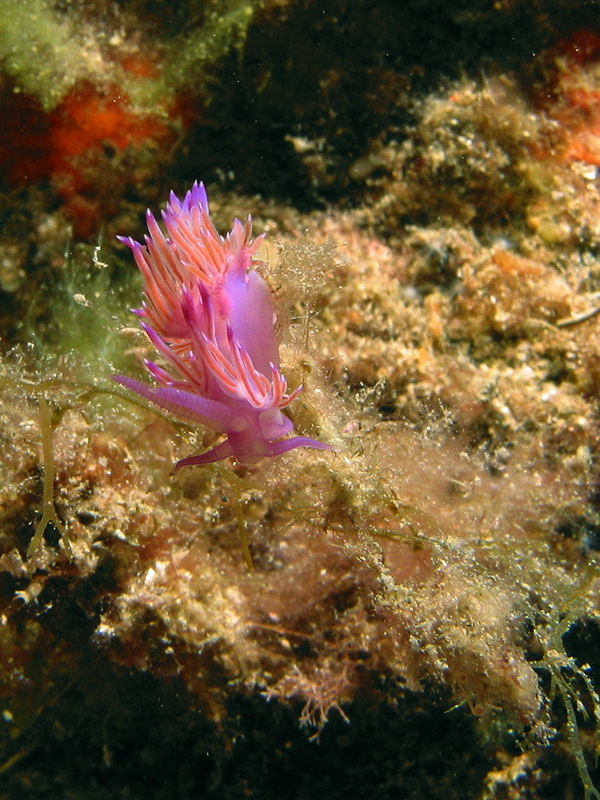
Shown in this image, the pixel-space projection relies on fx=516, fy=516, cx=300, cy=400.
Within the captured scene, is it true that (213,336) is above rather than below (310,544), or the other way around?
above

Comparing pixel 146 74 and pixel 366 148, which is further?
pixel 366 148

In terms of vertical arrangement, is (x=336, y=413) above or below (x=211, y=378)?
below

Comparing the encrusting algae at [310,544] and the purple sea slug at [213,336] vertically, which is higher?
the purple sea slug at [213,336]

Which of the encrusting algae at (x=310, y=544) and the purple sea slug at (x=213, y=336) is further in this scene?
the encrusting algae at (x=310, y=544)

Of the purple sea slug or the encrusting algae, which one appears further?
the encrusting algae

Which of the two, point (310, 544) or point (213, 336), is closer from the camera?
point (213, 336)

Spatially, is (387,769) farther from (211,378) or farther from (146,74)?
(146,74)

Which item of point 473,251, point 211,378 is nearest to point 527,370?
point 473,251

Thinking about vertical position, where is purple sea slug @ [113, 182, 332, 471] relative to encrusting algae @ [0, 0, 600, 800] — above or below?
above
